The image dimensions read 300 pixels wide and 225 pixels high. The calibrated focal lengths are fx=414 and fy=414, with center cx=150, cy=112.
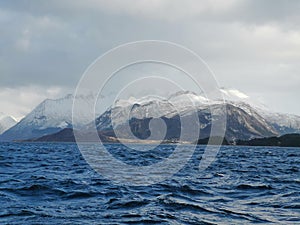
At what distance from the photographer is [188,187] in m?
27.9

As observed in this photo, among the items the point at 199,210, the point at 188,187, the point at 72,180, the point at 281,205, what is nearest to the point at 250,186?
the point at 188,187

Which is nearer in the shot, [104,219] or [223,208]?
[104,219]

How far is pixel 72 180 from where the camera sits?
99.2 ft

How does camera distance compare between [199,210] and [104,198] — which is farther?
[104,198]

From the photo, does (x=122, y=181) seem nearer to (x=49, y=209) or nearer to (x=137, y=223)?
(x=49, y=209)

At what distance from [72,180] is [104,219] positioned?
13.5 metres

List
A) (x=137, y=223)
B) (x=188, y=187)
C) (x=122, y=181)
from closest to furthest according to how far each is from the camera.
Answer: (x=137, y=223) → (x=188, y=187) → (x=122, y=181)

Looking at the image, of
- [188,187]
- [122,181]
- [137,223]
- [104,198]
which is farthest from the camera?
[122,181]

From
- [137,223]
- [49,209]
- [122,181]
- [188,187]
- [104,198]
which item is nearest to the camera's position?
[137,223]

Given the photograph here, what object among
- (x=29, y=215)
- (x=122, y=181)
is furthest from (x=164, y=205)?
(x=122, y=181)

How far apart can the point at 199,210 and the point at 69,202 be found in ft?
22.0

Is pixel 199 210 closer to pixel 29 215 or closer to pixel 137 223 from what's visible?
pixel 137 223

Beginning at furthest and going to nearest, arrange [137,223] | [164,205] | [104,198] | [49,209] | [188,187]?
[188,187] → [104,198] → [164,205] → [49,209] → [137,223]

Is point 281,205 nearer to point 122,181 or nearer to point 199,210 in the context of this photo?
point 199,210
